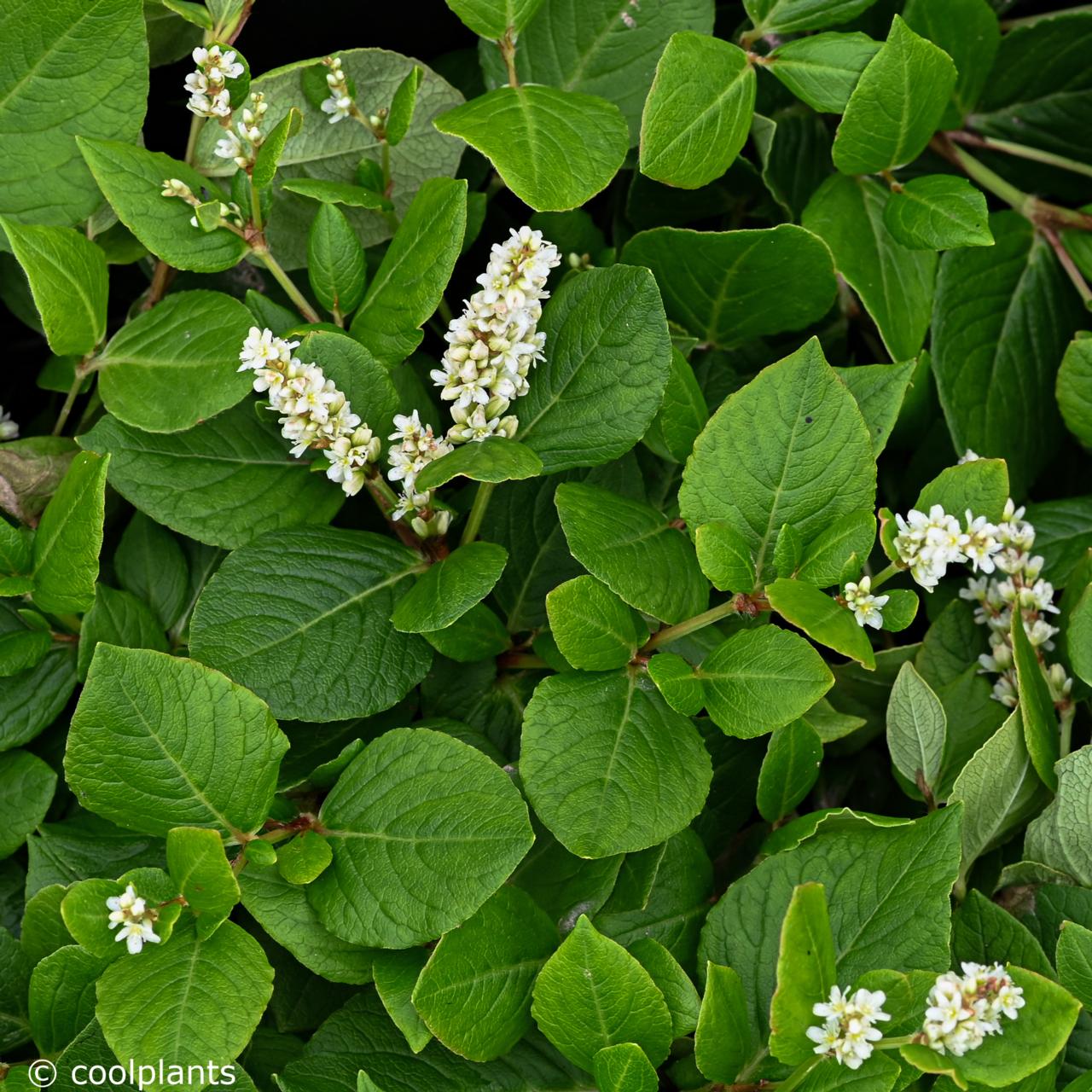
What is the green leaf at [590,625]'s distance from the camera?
2.51 feet

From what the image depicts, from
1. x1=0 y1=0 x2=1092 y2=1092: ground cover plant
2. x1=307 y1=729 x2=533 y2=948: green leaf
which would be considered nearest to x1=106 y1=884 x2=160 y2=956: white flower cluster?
x1=0 y1=0 x2=1092 y2=1092: ground cover plant

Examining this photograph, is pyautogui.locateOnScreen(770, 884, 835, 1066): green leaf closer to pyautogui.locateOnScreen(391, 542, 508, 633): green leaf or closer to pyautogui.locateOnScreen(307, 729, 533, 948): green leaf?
pyautogui.locateOnScreen(307, 729, 533, 948): green leaf

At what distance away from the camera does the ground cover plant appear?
758 mm

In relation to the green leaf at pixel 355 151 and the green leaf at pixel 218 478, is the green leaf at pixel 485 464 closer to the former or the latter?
the green leaf at pixel 218 478

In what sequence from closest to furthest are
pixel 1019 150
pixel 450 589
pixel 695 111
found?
1. pixel 450 589
2. pixel 695 111
3. pixel 1019 150

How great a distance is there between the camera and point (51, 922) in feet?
2.64

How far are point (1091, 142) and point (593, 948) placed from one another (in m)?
0.89

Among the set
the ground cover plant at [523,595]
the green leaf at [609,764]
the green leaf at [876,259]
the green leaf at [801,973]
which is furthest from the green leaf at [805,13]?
the green leaf at [801,973]

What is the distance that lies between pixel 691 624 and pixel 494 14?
50 centimetres

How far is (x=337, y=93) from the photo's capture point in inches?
36.4

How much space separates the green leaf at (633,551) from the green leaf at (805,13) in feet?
1.38

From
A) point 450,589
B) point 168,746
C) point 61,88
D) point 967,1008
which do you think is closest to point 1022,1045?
point 967,1008

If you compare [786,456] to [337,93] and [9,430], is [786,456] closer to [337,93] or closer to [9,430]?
[337,93]

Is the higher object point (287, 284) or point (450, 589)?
point (287, 284)
